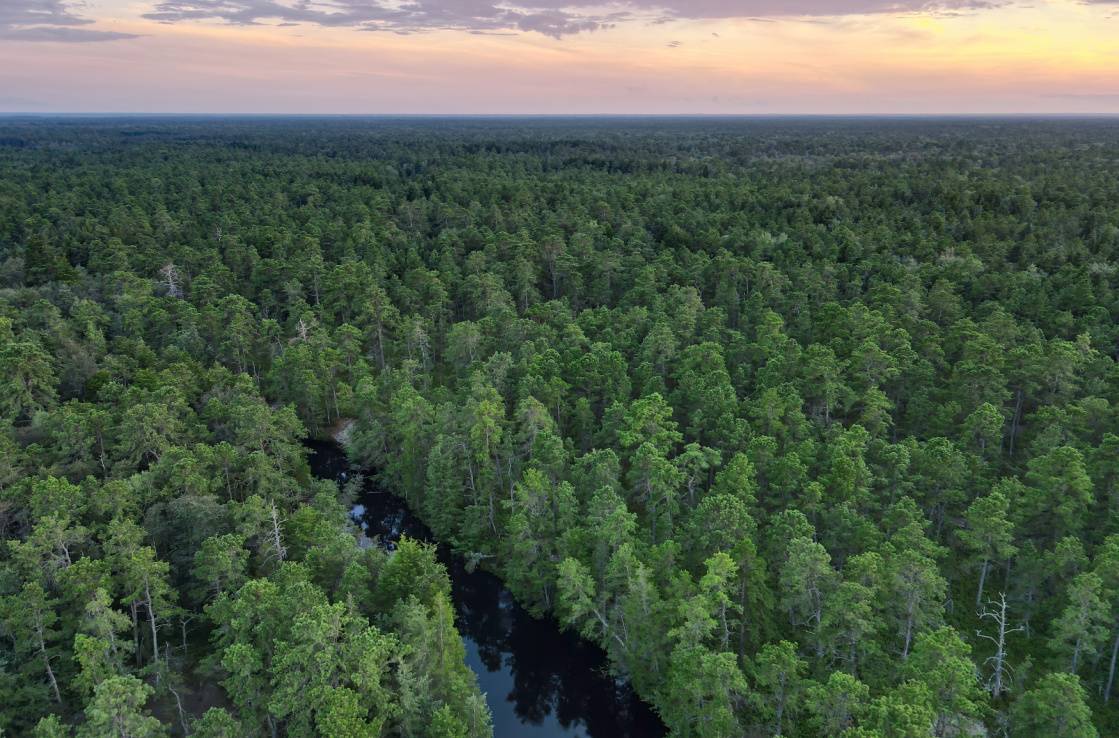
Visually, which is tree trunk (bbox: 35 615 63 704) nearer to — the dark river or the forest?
the forest

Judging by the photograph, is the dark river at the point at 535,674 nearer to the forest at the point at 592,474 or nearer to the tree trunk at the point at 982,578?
the forest at the point at 592,474

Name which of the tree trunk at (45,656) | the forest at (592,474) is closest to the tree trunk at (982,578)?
the forest at (592,474)

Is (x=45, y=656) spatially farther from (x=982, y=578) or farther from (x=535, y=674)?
(x=982, y=578)

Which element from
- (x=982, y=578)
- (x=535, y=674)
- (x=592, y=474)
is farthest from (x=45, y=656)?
(x=982, y=578)

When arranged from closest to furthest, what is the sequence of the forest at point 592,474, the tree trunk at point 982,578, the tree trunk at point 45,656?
1. the forest at point 592,474
2. the tree trunk at point 45,656
3. the tree trunk at point 982,578

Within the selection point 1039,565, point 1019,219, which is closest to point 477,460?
point 1039,565
